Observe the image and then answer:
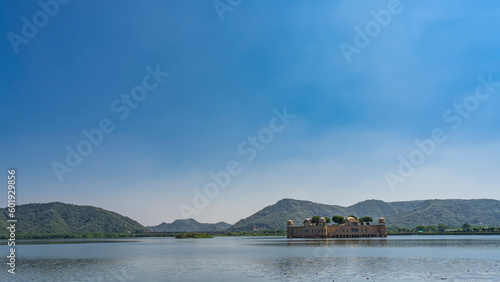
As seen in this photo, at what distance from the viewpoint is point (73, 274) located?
44.0m

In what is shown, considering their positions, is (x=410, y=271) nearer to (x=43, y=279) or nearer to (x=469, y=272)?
(x=469, y=272)

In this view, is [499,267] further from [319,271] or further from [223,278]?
[223,278]

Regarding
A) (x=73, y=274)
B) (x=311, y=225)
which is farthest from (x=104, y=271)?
(x=311, y=225)

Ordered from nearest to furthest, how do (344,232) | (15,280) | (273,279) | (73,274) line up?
(273,279) < (15,280) < (73,274) < (344,232)

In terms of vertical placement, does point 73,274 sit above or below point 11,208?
below

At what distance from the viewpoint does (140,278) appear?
39875 millimetres

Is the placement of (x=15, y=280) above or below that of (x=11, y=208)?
below

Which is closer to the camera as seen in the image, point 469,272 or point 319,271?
point 469,272

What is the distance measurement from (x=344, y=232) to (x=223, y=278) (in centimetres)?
14933

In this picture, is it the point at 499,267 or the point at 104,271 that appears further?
the point at 104,271

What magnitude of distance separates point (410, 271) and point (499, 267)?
10083 millimetres

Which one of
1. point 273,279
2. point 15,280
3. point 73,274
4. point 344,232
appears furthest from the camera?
point 344,232

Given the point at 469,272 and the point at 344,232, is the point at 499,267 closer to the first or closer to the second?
the point at 469,272

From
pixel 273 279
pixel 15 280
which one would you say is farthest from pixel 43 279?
pixel 273 279
